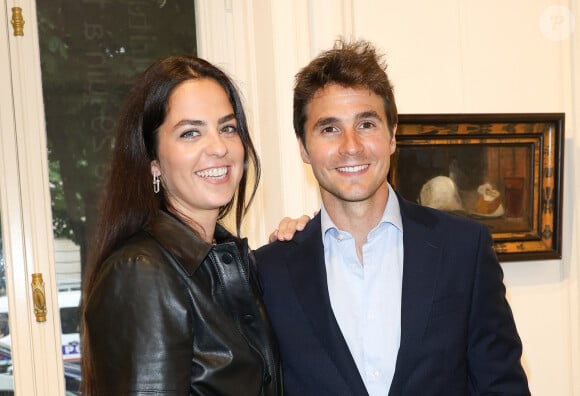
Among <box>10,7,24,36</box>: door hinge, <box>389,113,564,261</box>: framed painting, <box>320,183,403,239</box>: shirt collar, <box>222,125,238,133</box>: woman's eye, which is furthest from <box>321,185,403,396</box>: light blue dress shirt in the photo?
<box>10,7,24,36</box>: door hinge

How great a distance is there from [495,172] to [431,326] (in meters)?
1.63

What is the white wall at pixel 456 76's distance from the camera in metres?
3.35

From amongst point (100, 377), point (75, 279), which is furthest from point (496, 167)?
point (100, 377)

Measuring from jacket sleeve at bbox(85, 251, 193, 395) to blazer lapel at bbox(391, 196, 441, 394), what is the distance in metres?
0.66

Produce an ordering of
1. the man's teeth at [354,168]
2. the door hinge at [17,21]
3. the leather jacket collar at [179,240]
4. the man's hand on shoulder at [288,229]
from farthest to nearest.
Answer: the door hinge at [17,21] < the man's hand on shoulder at [288,229] < the man's teeth at [354,168] < the leather jacket collar at [179,240]

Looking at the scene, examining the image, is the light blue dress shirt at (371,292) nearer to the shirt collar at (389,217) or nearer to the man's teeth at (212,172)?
the shirt collar at (389,217)

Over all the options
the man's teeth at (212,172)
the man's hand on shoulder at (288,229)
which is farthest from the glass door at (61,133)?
the man's teeth at (212,172)

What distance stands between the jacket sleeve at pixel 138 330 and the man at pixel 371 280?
1.76 feet

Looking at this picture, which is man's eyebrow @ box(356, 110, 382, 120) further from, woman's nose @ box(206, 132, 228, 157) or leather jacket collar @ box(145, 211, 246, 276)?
leather jacket collar @ box(145, 211, 246, 276)

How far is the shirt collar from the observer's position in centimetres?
228

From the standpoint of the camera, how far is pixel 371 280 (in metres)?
2.21

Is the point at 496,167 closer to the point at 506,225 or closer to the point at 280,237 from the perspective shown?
the point at 506,225

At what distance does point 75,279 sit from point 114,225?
6.29ft

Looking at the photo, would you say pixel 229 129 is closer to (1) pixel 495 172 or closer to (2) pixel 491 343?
(2) pixel 491 343
